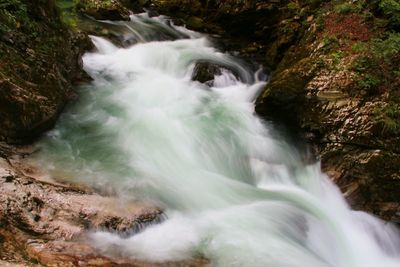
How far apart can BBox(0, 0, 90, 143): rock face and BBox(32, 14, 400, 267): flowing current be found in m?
0.40

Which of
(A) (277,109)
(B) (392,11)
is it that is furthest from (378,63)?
(A) (277,109)

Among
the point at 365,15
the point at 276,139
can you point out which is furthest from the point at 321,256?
the point at 365,15

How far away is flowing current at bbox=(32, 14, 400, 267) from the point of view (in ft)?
15.6

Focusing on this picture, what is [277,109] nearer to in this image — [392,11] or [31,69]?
[392,11]

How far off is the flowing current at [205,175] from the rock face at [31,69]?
15.8 inches

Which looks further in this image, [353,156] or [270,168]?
[270,168]

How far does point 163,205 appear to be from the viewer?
508cm

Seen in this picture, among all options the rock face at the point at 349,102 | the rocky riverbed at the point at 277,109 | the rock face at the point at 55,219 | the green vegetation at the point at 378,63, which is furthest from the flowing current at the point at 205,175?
the green vegetation at the point at 378,63

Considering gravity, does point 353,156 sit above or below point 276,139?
above

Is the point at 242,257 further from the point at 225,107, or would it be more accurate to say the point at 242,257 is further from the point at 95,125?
the point at 225,107

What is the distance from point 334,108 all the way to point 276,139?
4.06ft

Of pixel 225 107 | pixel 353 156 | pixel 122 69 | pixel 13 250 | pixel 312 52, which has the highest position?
pixel 312 52

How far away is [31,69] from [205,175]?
3.25 m

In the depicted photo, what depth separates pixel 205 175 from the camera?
20.9ft
